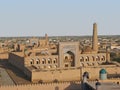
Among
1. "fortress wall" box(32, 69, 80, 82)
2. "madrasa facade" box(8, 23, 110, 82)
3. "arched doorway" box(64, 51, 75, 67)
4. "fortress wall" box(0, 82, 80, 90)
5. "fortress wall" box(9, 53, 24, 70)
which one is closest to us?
"fortress wall" box(0, 82, 80, 90)

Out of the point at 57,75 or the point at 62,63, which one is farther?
the point at 62,63

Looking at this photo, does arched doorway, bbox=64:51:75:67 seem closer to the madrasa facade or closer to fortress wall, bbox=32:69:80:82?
the madrasa facade

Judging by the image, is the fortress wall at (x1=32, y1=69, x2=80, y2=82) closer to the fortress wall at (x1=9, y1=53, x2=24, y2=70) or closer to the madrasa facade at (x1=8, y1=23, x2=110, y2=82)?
the madrasa facade at (x1=8, y1=23, x2=110, y2=82)

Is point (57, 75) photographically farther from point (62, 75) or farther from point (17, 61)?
point (17, 61)

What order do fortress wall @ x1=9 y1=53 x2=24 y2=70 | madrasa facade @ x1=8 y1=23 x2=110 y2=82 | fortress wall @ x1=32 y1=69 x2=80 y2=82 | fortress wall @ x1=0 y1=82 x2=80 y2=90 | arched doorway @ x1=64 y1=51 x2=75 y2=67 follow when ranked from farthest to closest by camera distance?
fortress wall @ x1=9 y1=53 x2=24 y2=70, arched doorway @ x1=64 y1=51 x2=75 y2=67, madrasa facade @ x1=8 y1=23 x2=110 y2=82, fortress wall @ x1=32 y1=69 x2=80 y2=82, fortress wall @ x1=0 y1=82 x2=80 y2=90

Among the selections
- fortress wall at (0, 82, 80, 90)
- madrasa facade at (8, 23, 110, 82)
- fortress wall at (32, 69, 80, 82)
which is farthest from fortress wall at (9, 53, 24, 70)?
fortress wall at (0, 82, 80, 90)

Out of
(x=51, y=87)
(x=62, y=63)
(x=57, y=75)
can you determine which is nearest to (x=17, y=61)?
(x=62, y=63)

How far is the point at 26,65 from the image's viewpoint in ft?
118

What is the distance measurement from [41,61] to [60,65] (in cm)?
296

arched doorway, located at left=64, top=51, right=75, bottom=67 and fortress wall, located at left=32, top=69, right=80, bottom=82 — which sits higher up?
arched doorway, located at left=64, top=51, right=75, bottom=67

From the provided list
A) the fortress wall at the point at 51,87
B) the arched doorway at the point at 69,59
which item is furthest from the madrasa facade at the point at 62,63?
the fortress wall at the point at 51,87

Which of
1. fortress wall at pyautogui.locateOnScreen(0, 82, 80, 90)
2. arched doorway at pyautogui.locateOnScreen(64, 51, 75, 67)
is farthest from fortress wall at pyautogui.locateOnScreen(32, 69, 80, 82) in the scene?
fortress wall at pyautogui.locateOnScreen(0, 82, 80, 90)

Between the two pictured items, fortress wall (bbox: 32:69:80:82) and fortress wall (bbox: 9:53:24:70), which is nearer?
fortress wall (bbox: 32:69:80:82)

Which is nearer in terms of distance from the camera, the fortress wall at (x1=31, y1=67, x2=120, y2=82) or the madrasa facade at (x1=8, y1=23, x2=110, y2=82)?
the fortress wall at (x1=31, y1=67, x2=120, y2=82)
